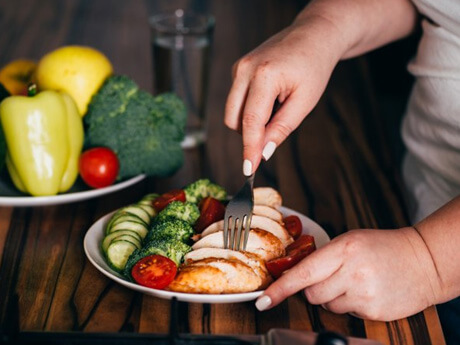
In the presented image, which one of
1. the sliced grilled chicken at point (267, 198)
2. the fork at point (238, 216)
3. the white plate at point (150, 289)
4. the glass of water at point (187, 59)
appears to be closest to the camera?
the white plate at point (150, 289)

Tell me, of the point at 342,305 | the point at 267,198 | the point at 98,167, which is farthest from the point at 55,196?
the point at 342,305

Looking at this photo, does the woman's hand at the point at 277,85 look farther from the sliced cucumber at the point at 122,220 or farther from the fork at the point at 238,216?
the sliced cucumber at the point at 122,220

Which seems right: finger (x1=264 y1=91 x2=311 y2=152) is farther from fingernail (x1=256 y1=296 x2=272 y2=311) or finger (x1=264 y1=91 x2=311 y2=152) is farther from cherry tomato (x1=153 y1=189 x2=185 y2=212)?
fingernail (x1=256 y1=296 x2=272 y2=311)

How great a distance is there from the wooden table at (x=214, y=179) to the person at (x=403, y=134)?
2.5 inches

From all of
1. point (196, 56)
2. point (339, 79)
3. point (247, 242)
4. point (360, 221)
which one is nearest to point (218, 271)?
point (247, 242)

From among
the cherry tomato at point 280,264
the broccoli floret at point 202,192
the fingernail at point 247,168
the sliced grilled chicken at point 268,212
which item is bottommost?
the broccoli floret at point 202,192

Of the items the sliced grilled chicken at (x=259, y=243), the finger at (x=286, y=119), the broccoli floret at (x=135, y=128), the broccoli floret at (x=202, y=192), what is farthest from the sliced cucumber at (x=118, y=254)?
the broccoli floret at (x=135, y=128)

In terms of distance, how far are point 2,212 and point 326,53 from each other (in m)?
0.77

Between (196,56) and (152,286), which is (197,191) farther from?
(196,56)

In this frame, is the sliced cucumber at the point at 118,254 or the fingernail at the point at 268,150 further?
the fingernail at the point at 268,150

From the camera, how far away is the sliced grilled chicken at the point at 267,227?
1350mm

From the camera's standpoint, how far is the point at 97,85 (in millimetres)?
1841

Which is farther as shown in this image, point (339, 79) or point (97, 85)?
point (339, 79)

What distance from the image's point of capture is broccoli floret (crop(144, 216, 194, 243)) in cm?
132
